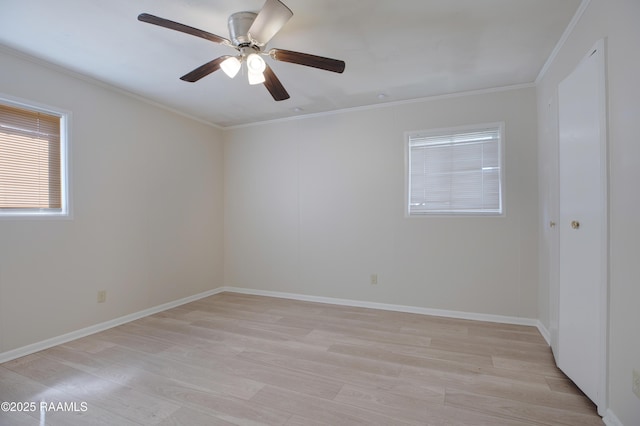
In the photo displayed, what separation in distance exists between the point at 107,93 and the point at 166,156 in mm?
904

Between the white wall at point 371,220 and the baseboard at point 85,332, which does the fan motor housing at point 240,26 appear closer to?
the white wall at point 371,220

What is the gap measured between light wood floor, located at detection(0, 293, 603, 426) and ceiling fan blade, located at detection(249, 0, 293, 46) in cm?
233

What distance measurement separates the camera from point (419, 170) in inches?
143

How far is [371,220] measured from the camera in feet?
12.6

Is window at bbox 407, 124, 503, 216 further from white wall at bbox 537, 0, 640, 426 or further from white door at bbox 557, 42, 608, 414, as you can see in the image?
white wall at bbox 537, 0, 640, 426

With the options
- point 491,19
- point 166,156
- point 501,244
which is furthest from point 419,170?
point 166,156

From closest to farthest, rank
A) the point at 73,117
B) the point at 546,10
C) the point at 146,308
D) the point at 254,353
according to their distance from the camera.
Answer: the point at 546,10 → the point at 254,353 → the point at 73,117 → the point at 146,308

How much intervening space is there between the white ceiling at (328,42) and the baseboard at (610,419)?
97.0 inches

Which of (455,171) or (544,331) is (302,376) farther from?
(455,171)

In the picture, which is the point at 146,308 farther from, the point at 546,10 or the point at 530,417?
the point at 546,10

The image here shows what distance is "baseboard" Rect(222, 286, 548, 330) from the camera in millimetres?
3240

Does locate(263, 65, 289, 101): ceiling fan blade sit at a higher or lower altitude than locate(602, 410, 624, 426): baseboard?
higher

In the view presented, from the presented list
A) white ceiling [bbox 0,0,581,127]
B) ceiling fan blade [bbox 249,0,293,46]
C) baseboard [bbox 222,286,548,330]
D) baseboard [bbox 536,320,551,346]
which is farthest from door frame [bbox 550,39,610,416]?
ceiling fan blade [bbox 249,0,293,46]

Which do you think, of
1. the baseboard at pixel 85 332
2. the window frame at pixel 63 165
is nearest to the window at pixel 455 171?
the baseboard at pixel 85 332
